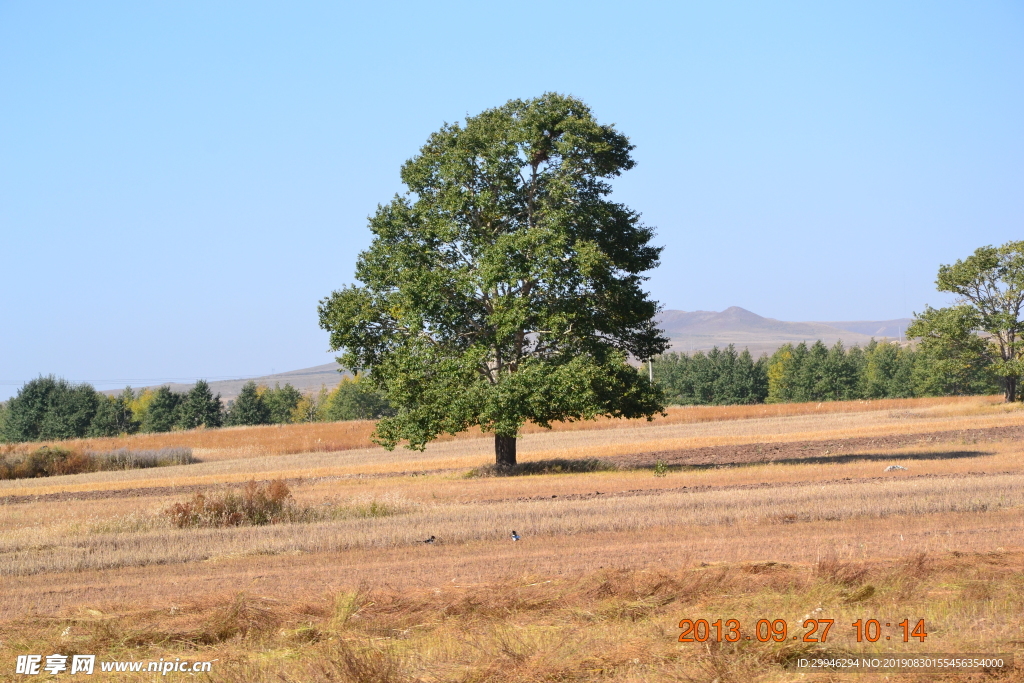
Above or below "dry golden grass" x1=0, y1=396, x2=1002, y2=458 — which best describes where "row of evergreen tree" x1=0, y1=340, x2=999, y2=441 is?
above

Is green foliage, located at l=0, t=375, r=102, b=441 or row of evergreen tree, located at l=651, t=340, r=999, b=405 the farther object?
row of evergreen tree, located at l=651, t=340, r=999, b=405

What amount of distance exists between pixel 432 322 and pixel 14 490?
22.6 m

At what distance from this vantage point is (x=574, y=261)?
29.7 meters

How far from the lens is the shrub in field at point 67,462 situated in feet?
172

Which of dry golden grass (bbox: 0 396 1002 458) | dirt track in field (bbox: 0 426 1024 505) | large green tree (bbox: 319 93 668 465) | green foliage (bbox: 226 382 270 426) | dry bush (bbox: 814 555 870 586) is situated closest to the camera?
dry bush (bbox: 814 555 870 586)

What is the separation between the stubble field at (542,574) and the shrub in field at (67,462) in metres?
25.0

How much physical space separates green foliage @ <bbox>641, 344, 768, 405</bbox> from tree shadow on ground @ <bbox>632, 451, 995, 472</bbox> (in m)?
87.3

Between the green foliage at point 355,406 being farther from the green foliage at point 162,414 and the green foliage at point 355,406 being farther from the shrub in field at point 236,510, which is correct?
the shrub in field at point 236,510

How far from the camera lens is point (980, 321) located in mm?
60625

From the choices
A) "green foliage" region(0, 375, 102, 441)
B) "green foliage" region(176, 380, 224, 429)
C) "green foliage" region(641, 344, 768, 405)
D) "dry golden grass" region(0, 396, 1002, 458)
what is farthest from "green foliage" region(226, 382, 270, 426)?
"green foliage" region(641, 344, 768, 405)

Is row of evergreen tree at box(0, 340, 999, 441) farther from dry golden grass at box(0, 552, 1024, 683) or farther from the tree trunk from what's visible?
→ dry golden grass at box(0, 552, 1024, 683)

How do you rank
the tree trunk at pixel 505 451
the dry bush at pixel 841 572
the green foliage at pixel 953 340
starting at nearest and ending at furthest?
the dry bush at pixel 841 572 < the tree trunk at pixel 505 451 < the green foliage at pixel 953 340

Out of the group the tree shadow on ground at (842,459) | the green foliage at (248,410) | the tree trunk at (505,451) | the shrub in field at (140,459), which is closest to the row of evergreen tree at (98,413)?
the green foliage at (248,410)

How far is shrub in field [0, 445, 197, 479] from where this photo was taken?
172 ft
